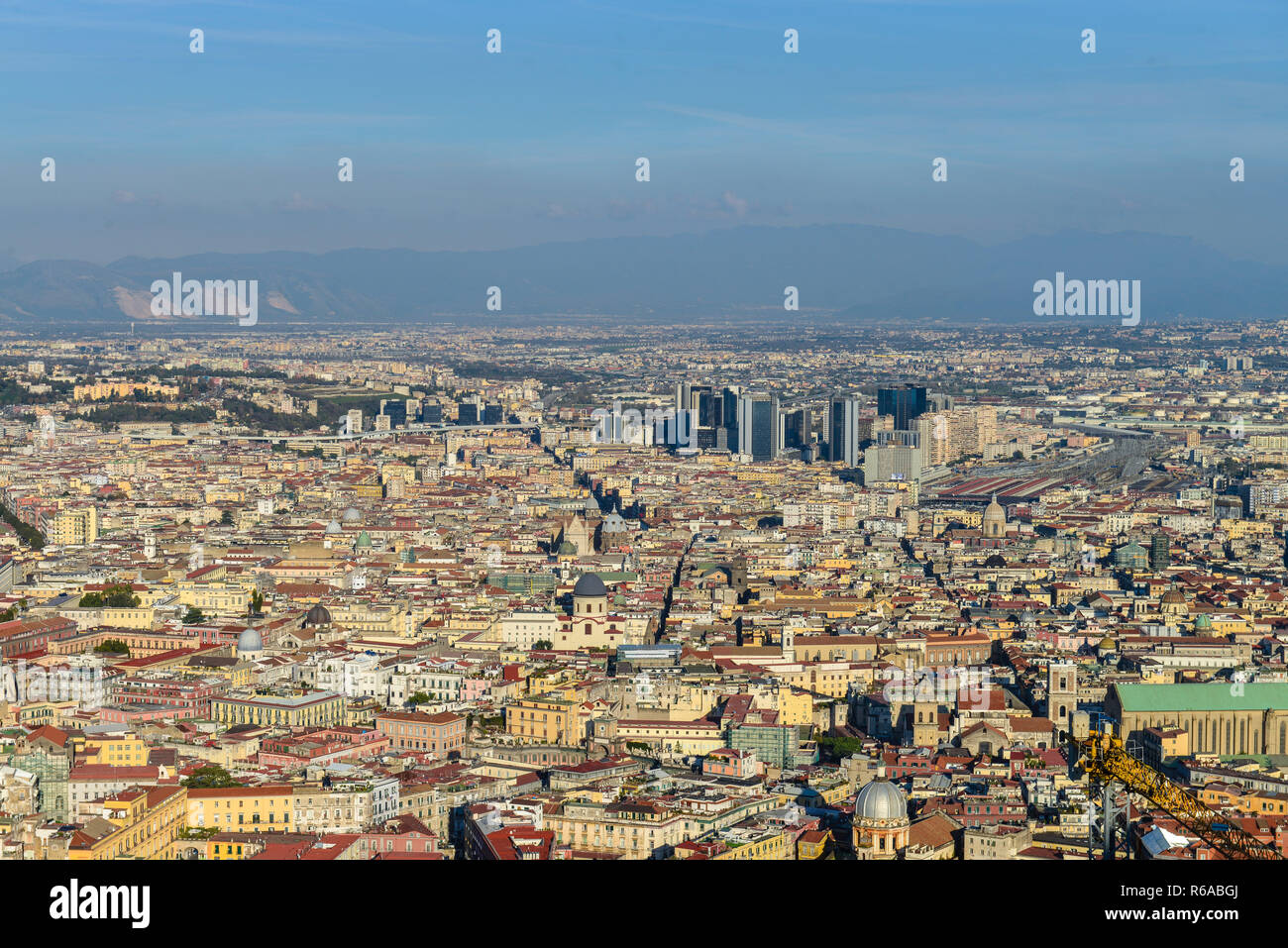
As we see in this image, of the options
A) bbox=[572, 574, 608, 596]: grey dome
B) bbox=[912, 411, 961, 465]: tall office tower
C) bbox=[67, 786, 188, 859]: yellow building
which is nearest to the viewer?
Result: bbox=[67, 786, 188, 859]: yellow building

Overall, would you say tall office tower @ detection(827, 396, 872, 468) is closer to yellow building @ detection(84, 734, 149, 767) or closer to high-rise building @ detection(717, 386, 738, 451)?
high-rise building @ detection(717, 386, 738, 451)

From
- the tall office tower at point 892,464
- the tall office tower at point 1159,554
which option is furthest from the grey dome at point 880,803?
→ the tall office tower at point 892,464

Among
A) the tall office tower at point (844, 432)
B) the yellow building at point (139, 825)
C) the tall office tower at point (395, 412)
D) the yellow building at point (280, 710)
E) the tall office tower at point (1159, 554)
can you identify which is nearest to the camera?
the yellow building at point (139, 825)

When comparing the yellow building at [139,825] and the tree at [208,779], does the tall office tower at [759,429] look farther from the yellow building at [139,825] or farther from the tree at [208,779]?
the yellow building at [139,825]

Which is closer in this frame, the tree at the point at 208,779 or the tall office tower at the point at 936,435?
the tree at the point at 208,779

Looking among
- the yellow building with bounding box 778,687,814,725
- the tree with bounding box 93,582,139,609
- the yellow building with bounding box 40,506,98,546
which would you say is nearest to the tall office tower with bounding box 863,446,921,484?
the yellow building with bounding box 40,506,98,546

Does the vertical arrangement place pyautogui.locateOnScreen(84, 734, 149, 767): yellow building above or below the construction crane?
below
